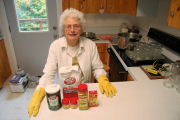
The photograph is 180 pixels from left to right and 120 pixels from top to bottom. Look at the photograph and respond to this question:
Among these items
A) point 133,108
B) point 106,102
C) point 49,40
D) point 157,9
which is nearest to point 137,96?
point 133,108

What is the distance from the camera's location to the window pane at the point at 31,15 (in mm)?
2625

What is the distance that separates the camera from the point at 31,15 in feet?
8.90

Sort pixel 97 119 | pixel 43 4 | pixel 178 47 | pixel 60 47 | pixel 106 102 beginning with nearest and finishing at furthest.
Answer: pixel 97 119 < pixel 106 102 < pixel 60 47 < pixel 178 47 < pixel 43 4

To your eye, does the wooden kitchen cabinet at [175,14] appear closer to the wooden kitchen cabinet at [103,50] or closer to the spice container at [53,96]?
the spice container at [53,96]

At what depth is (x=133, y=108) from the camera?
945 millimetres

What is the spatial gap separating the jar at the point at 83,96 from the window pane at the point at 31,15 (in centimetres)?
225

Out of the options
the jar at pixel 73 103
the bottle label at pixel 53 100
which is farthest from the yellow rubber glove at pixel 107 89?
the bottle label at pixel 53 100

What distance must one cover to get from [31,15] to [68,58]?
1.80 meters

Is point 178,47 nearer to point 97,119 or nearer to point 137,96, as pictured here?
point 137,96

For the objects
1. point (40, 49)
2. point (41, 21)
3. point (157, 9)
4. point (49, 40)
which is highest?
point (157, 9)

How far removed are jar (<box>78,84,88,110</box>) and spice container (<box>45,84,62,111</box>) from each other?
0.44ft

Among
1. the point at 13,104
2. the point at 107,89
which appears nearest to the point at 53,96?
the point at 107,89

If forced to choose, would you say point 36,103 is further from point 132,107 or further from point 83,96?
point 132,107

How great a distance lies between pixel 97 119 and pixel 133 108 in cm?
26
